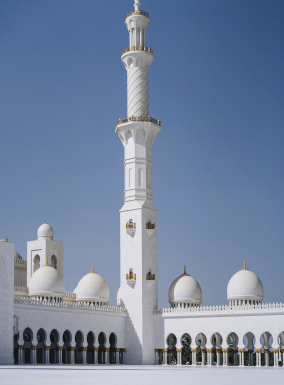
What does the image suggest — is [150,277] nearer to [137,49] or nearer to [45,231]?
[45,231]

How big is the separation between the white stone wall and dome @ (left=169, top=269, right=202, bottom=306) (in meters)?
12.5

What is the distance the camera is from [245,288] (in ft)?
137

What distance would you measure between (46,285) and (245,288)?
499 inches

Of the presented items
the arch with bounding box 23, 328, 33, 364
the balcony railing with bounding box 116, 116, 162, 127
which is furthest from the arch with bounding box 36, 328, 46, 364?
the balcony railing with bounding box 116, 116, 162, 127

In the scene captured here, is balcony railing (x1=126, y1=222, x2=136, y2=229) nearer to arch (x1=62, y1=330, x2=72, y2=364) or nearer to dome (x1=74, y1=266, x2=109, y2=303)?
dome (x1=74, y1=266, x2=109, y2=303)

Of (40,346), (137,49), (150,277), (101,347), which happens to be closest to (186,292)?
(150,277)

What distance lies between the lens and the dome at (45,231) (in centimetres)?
5035

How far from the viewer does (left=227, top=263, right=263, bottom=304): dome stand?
41.7 metres

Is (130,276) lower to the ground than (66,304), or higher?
higher

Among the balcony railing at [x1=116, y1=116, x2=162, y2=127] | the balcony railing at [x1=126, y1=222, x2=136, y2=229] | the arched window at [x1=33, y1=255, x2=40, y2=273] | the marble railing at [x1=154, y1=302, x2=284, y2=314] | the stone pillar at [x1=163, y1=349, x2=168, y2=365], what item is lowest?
the stone pillar at [x1=163, y1=349, x2=168, y2=365]

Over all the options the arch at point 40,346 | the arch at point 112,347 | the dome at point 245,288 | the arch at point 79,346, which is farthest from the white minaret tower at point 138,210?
the arch at point 40,346

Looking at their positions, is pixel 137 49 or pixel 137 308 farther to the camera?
pixel 137 49

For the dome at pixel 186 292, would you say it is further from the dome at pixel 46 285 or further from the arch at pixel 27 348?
the arch at pixel 27 348

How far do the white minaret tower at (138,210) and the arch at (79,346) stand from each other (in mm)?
3258
